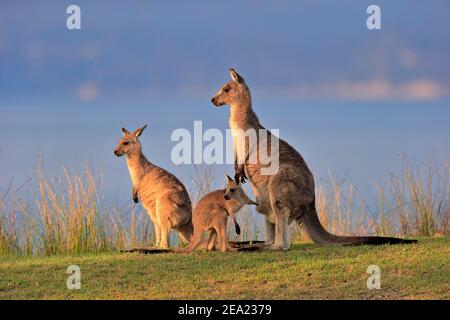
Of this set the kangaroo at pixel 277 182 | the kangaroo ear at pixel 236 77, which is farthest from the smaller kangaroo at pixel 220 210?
the kangaroo ear at pixel 236 77

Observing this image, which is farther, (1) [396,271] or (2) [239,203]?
(2) [239,203]

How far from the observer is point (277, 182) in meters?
13.8

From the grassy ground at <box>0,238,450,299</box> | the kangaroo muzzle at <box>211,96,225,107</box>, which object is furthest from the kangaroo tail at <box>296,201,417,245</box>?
the kangaroo muzzle at <box>211,96,225,107</box>

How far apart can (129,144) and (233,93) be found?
250cm

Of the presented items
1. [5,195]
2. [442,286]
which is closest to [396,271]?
[442,286]

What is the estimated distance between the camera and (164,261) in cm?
1306

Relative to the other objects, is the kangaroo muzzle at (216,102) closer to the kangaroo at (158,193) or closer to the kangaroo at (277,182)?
the kangaroo at (277,182)

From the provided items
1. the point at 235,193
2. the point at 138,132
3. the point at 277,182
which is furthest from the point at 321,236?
the point at 138,132

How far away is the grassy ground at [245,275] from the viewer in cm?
1098

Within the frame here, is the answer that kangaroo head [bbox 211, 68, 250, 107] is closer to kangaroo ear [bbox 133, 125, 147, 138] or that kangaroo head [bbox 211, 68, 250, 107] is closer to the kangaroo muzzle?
the kangaroo muzzle

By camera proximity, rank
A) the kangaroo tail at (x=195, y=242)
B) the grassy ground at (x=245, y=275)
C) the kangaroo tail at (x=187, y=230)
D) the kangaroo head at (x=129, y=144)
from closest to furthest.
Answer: the grassy ground at (x=245, y=275) → the kangaroo tail at (x=195, y=242) → the kangaroo tail at (x=187, y=230) → the kangaroo head at (x=129, y=144)

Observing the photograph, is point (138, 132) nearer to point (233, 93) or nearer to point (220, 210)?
point (233, 93)
